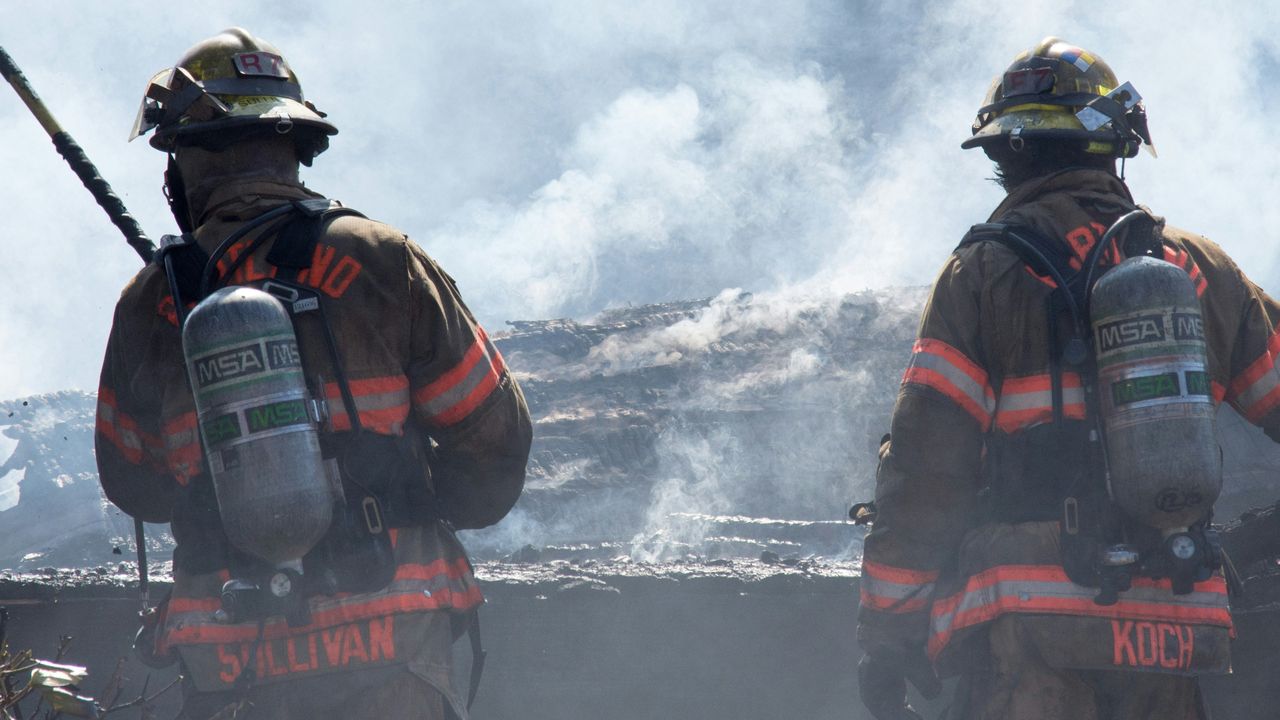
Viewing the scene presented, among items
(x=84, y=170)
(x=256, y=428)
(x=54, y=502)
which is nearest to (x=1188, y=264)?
(x=256, y=428)

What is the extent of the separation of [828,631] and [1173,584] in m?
3.53

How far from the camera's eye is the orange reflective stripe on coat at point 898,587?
3.08 meters

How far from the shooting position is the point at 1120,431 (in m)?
2.71

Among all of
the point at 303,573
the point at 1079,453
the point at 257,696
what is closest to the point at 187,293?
the point at 303,573

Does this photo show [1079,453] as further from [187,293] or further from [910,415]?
[187,293]

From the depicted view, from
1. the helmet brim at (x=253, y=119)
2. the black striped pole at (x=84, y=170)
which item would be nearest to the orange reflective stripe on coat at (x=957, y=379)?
the helmet brim at (x=253, y=119)

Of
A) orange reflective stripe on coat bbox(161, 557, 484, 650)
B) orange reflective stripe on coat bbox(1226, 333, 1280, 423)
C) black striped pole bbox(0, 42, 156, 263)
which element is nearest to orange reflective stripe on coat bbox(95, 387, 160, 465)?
orange reflective stripe on coat bbox(161, 557, 484, 650)

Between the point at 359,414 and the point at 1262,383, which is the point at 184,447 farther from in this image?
the point at 1262,383

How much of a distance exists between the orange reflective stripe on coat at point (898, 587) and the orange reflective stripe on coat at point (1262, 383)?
3.17ft

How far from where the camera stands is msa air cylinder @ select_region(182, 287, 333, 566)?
243 cm

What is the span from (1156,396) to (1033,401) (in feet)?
0.97

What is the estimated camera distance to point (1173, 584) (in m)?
2.75

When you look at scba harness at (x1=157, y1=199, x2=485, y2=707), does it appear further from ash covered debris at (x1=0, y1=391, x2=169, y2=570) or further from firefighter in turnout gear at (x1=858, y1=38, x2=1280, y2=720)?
ash covered debris at (x1=0, y1=391, x2=169, y2=570)

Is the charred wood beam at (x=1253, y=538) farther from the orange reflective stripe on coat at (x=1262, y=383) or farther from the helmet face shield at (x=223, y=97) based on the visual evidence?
the helmet face shield at (x=223, y=97)
